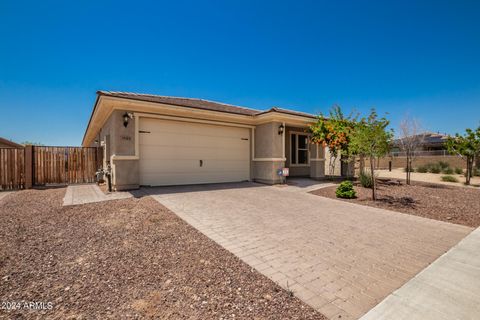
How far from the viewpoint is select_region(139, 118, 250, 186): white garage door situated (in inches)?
348

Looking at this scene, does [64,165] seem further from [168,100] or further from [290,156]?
[290,156]

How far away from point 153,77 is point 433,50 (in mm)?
15999

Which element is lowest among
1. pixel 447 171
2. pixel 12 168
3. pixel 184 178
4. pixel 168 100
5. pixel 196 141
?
pixel 447 171

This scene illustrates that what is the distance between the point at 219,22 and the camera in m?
10.2

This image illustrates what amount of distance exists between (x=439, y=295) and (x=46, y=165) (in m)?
13.5

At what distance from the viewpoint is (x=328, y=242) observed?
12.0ft

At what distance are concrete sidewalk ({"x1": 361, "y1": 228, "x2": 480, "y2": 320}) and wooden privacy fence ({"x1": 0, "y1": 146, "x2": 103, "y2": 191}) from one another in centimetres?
1242

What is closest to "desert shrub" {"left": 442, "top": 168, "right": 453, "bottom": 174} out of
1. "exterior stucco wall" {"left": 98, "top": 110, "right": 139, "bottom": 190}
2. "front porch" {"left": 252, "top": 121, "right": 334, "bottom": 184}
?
"front porch" {"left": 252, "top": 121, "right": 334, "bottom": 184}

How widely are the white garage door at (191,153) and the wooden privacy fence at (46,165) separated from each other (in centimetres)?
397

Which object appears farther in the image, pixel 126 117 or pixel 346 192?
pixel 126 117

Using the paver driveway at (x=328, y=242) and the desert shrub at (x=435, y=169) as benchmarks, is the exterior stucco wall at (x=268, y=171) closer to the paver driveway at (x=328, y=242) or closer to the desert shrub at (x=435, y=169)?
the paver driveway at (x=328, y=242)

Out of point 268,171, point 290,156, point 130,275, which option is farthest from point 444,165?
point 130,275

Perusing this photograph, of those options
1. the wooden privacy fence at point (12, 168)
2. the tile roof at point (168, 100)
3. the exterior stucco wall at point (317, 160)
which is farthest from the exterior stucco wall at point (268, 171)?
the wooden privacy fence at point (12, 168)

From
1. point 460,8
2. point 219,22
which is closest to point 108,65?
point 219,22
